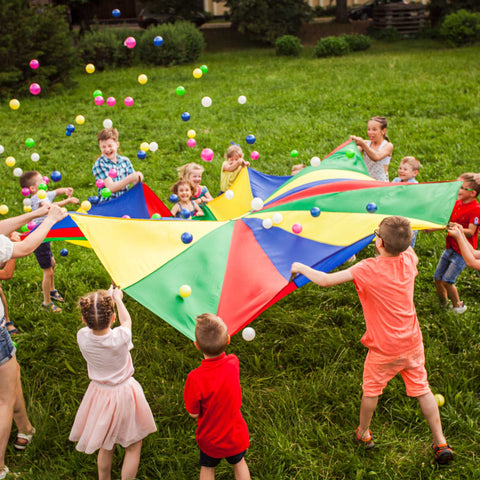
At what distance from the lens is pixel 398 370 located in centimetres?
320

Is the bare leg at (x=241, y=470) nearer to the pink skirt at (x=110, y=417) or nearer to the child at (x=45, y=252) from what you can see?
the pink skirt at (x=110, y=417)

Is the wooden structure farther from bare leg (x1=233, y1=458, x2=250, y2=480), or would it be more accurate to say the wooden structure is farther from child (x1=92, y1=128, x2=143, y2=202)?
bare leg (x1=233, y1=458, x2=250, y2=480)

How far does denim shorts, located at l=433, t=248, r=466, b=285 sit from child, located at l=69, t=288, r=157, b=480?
2971mm

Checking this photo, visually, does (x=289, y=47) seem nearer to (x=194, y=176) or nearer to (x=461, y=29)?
(x=461, y=29)

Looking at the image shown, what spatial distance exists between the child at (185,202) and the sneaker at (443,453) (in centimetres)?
303

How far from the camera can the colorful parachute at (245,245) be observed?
11.6 feet

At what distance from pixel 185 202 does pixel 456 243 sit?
2.69 metres

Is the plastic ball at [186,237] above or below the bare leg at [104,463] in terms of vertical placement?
above

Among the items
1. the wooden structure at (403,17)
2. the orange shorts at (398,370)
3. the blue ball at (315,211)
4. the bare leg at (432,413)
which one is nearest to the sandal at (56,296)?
the blue ball at (315,211)

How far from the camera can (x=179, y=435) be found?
3.64 meters

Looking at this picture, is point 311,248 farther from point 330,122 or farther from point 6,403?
point 330,122

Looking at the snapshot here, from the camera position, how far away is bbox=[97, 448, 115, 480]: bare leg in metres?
3.10

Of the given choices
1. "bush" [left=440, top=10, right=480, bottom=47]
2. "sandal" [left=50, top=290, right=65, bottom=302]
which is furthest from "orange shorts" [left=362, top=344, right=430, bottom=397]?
"bush" [left=440, top=10, right=480, bottom=47]

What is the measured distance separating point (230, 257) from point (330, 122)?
22.1 ft
